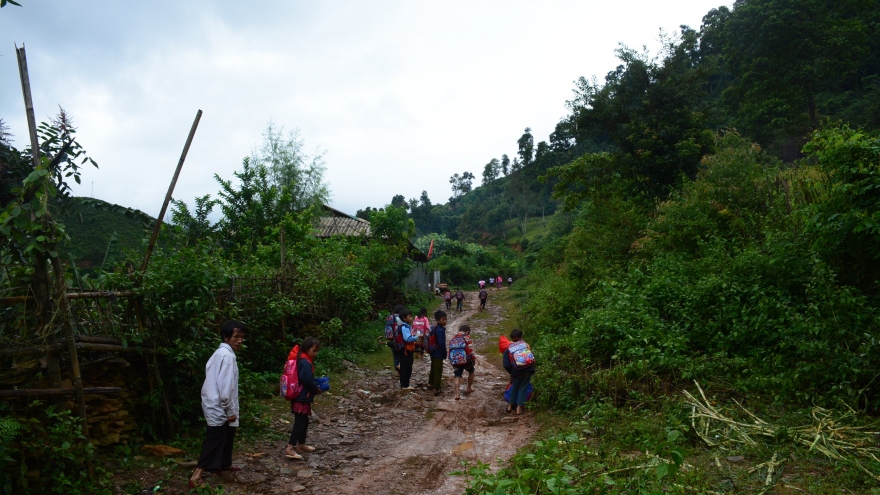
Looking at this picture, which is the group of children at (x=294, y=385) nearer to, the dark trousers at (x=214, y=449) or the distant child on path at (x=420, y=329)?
the dark trousers at (x=214, y=449)

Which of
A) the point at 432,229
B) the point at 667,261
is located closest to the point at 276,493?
the point at 667,261

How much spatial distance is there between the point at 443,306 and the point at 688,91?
15785 mm

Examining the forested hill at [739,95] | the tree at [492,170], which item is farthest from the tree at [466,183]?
the forested hill at [739,95]

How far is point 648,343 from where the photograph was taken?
26.5 ft

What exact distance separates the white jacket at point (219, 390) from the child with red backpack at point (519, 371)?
4.37m

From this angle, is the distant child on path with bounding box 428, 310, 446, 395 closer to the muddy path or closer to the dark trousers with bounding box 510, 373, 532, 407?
the muddy path

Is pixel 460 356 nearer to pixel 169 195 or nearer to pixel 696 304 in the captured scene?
pixel 696 304

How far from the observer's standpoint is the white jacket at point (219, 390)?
17.3 ft

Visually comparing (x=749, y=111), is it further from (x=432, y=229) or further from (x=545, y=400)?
(x=432, y=229)

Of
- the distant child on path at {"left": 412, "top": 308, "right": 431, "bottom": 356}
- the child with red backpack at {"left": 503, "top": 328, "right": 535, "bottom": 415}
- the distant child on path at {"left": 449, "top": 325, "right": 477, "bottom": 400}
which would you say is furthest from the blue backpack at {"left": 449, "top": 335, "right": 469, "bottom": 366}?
the child with red backpack at {"left": 503, "top": 328, "right": 535, "bottom": 415}

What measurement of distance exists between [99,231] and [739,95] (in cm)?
2947

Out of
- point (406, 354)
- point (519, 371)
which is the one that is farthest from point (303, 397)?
point (406, 354)

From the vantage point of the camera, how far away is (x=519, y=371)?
830 cm

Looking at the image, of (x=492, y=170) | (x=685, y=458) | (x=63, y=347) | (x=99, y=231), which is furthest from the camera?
(x=492, y=170)
